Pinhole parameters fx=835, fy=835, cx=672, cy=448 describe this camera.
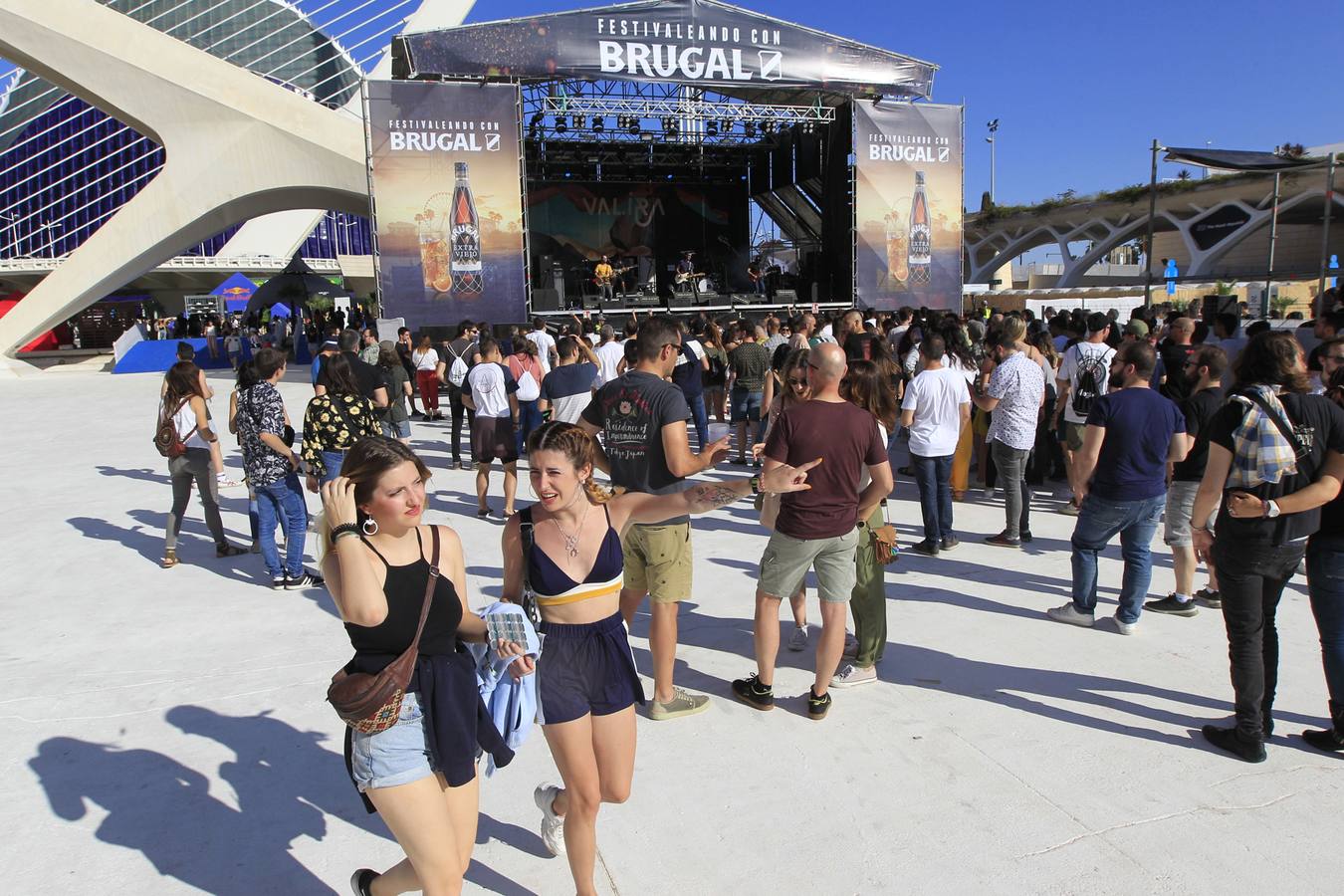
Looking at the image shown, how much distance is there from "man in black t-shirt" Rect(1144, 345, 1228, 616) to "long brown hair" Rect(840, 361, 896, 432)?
5.31ft

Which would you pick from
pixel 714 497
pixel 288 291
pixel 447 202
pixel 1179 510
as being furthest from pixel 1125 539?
pixel 288 291

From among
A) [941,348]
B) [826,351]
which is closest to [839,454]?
[826,351]

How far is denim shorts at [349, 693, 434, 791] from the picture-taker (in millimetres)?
1962

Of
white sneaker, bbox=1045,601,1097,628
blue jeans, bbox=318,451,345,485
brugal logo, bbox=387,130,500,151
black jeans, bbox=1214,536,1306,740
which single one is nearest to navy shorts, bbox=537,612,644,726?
black jeans, bbox=1214,536,1306,740

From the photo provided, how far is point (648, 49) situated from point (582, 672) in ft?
54.1

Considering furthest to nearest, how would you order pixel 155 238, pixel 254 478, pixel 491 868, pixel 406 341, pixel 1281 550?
pixel 155 238 < pixel 406 341 < pixel 254 478 < pixel 1281 550 < pixel 491 868

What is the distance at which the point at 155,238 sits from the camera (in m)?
22.9

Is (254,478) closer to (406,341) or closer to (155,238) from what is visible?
(406,341)

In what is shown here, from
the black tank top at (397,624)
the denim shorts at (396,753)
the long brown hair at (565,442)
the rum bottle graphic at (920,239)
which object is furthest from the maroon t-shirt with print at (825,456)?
the rum bottle graphic at (920,239)

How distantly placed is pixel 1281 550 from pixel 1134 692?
39.4 inches

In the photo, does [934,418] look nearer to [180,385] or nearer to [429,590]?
[429,590]

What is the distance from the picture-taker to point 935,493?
5.67 m

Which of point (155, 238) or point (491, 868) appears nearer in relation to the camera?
point (491, 868)

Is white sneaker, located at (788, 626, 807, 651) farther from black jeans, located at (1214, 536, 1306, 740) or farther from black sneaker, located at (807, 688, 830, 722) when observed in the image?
black jeans, located at (1214, 536, 1306, 740)
